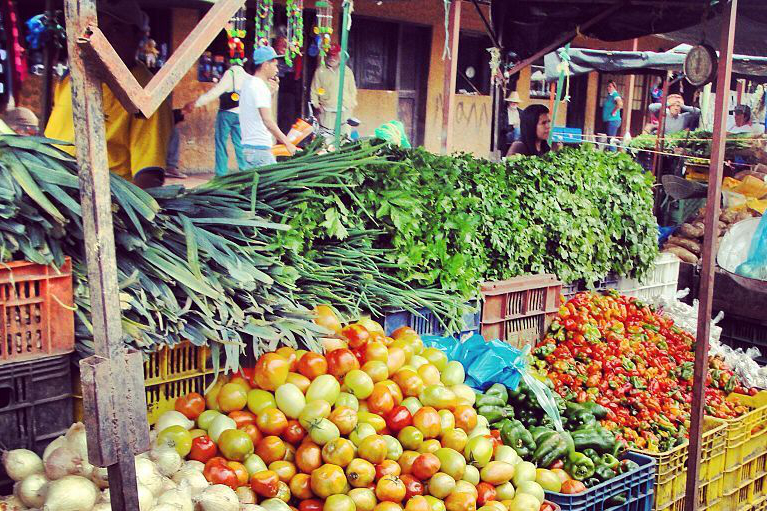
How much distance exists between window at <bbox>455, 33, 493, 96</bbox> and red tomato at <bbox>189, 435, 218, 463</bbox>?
12.1 metres

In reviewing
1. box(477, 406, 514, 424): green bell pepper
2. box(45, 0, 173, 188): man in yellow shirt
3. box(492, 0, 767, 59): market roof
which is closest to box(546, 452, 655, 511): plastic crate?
box(477, 406, 514, 424): green bell pepper

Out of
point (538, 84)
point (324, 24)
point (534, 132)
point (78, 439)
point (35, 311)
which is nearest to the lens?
point (78, 439)

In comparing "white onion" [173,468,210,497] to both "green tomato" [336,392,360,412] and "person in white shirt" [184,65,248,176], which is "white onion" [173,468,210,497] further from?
"person in white shirt" [184,65,248,176]

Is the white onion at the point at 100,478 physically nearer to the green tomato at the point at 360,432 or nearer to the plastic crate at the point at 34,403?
the plastic crate at the point at 34,403

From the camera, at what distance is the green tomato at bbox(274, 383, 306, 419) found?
11.6 ft

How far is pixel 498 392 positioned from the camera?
14.0 ft

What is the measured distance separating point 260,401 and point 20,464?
1.05 metres

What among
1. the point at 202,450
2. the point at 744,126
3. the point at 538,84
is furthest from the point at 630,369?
the point at 538,84

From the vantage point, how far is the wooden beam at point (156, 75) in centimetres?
199

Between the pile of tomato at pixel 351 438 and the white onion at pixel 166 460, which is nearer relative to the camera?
the white onion at pixel 166 460

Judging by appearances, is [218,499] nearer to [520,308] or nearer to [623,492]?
[623,492]

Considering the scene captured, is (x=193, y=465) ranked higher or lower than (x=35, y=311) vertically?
lower

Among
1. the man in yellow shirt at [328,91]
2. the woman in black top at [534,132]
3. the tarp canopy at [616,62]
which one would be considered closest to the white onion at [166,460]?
the woman in black top at [534,132]

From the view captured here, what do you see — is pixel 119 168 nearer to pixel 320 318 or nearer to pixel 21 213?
pixel 320 318
